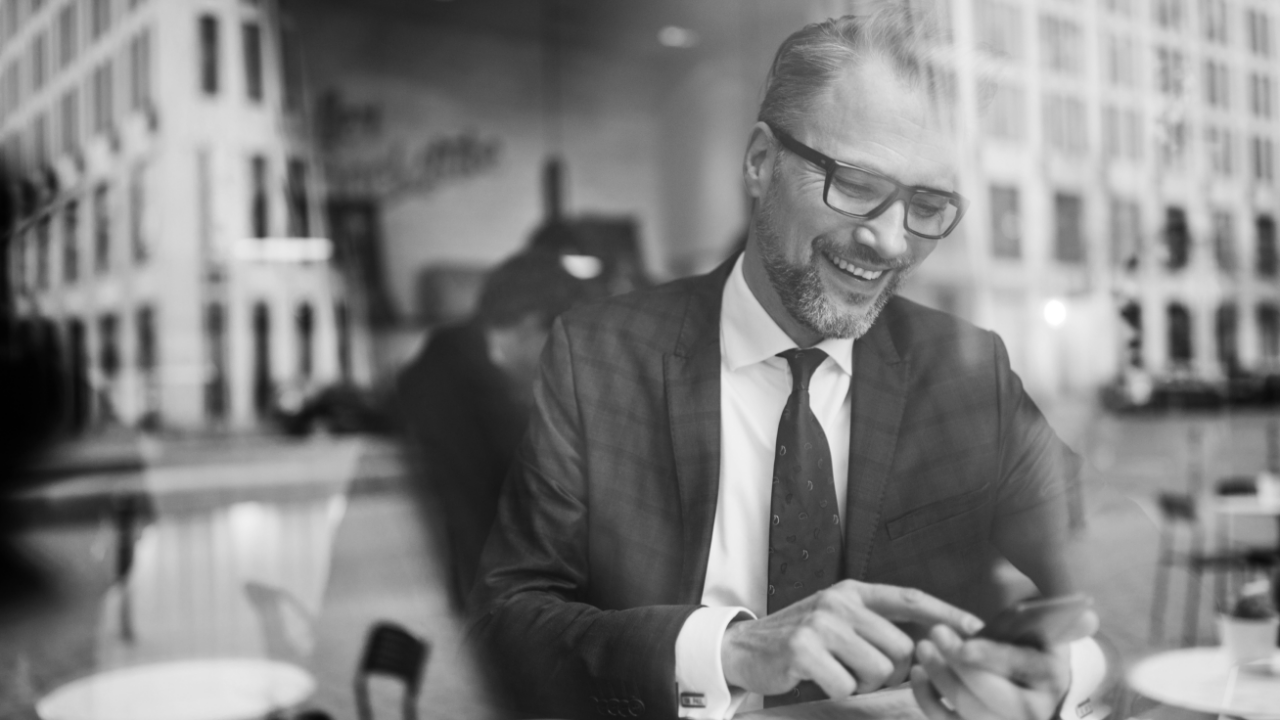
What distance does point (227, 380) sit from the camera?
2451 millimetres

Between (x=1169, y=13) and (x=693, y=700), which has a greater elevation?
(x=1169, y=13)

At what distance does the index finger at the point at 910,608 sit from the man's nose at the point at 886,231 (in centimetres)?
47

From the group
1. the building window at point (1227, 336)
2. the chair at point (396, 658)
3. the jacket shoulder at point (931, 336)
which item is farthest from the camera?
the building window at point (1227, 336)

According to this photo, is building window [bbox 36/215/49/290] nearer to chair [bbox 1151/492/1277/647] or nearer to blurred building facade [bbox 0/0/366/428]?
blurred building facade [bbox 0/0/366/428]

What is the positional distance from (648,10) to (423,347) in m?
0.91

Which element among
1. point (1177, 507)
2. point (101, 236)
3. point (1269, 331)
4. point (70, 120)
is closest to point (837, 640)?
point (101, 236)

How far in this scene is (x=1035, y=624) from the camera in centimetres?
127

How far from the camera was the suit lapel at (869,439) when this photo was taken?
141 centimetres

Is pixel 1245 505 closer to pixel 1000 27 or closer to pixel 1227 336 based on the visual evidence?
pixel 1227 336

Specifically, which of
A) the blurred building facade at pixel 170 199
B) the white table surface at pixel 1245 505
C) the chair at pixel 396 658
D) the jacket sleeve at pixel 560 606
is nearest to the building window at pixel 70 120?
the blurred building facade at pixel 170 199

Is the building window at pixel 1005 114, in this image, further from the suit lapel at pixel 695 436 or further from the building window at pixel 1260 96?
the building window at pixel 1260 96

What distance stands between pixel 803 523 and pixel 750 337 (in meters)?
0.29

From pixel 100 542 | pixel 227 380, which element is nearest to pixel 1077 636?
pixel 227 380

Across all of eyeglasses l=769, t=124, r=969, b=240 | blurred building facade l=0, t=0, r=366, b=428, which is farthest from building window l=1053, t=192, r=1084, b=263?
blurred building facade l=0, t=0, r=366, b=428
